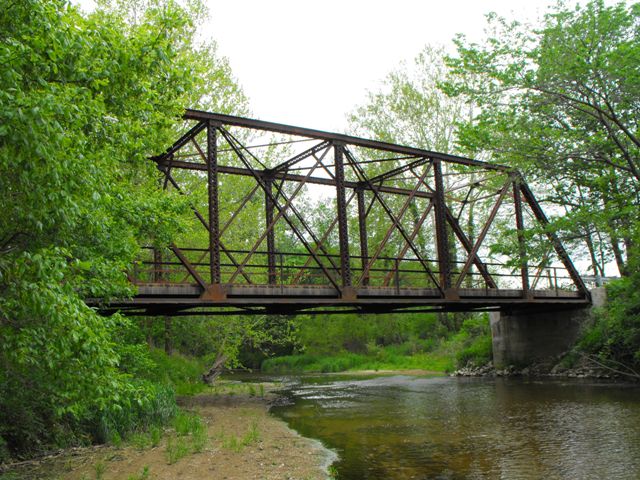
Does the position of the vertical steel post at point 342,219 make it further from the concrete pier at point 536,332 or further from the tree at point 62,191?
the concrete pier at point 536,332

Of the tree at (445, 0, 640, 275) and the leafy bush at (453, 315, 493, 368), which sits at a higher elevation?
the tree at (445, 0, 640, 275)

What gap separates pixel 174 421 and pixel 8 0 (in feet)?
32.1

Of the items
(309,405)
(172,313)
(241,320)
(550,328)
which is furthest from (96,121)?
(550,328)

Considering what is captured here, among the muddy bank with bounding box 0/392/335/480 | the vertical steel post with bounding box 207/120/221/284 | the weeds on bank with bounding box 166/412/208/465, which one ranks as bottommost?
the muddy bank with bounding box 0/392/335/480

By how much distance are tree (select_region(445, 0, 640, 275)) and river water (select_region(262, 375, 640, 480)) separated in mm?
5334

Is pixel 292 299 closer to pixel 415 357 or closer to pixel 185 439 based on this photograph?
pixel 185 439

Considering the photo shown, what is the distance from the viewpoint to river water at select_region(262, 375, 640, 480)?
9320mm

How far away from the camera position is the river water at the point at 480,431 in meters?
9.32

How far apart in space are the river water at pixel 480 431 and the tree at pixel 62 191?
15.3ft

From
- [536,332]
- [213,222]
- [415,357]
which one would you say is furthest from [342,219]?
[415,357]

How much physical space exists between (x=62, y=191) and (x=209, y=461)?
5539 millimetres

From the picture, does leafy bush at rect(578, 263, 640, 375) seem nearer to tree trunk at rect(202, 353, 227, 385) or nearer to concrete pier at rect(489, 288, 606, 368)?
concrete pier at rect(489, 288, 606, 368)

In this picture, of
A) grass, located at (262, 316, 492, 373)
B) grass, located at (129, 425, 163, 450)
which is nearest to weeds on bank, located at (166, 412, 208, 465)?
grass, located at (129, 425, 163, 450)

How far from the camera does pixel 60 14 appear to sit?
6941 mm
